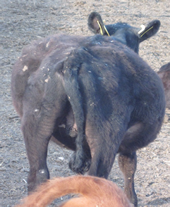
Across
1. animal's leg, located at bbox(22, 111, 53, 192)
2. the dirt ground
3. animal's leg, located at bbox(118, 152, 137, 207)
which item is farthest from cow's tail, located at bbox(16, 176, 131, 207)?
animal's leg, located at bbox(118, 152, 137, 207)

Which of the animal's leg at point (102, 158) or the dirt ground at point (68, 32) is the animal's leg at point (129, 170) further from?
the animal's leg at point (102, 158)

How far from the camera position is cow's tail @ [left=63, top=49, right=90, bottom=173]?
2584 mm

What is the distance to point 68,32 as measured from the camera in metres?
8.60

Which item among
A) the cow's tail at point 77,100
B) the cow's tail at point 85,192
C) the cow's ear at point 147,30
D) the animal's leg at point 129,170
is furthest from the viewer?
the cow's ear at point 147,30

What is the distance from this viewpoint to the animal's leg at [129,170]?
3766 mm

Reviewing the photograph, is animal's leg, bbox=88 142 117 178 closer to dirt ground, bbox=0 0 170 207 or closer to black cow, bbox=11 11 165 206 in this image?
black cow, bbox=11 11 165 206

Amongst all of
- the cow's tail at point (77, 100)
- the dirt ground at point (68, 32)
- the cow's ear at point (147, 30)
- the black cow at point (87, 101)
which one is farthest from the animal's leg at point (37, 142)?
the cow's ear at point (147, 30)

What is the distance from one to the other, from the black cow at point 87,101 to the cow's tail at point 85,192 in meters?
1.06

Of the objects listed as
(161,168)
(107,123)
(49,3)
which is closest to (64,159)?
(161,168)

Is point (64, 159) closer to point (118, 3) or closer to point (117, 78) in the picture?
point (117, 78)

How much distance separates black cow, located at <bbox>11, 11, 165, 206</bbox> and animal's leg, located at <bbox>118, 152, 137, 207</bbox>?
2.11ft

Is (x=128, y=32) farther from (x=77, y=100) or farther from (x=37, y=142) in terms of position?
(x=37, y=142)

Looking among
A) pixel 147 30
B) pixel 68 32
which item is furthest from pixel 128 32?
pixel 68 32

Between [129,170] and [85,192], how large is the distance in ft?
7.77
